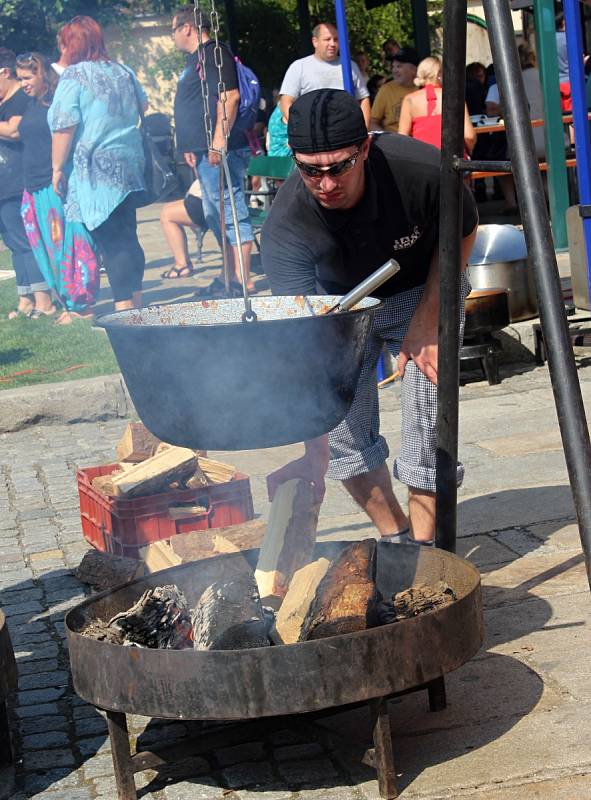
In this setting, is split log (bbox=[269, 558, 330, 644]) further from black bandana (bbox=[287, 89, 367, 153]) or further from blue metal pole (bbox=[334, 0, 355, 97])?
blue metal pole (bbox=[334, 0, 355, 97])

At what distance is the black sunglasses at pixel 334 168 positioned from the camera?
3.38 metres

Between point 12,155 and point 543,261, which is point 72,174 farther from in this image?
point 543,261

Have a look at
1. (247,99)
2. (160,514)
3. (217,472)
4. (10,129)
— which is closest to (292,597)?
(160,514)

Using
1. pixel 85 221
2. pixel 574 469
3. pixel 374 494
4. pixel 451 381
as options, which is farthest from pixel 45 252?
pixel 574 469

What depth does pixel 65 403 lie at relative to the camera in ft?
24.0

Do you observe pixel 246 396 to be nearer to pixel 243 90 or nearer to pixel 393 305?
pixel 393 305

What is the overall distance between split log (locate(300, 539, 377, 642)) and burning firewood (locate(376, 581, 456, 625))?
0.06 metres

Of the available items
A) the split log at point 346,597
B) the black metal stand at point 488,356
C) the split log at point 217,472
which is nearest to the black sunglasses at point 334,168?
the split log at point 346,597

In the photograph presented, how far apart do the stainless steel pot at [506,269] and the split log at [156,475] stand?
10.5 ft

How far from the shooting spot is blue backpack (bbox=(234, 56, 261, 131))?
932 centimetres

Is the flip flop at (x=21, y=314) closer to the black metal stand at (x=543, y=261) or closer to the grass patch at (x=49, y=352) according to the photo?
the grass patch at (x=49, y=352)

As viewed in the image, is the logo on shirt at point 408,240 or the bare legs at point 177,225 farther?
the bare legs at point 177,225

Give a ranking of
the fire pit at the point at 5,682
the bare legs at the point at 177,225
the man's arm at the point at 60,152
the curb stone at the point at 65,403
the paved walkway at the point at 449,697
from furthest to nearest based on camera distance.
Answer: the bare legs at the point at 177,225 < the man's arm at the point at 60,152 < the curb stone at the point at 65,403 < the fire pit at the point at 5,682 < the paved walkway at the point at 449,697

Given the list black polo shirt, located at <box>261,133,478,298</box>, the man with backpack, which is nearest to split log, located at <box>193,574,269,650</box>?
black polo shirt, located at <box>261,133,478,298</box>
